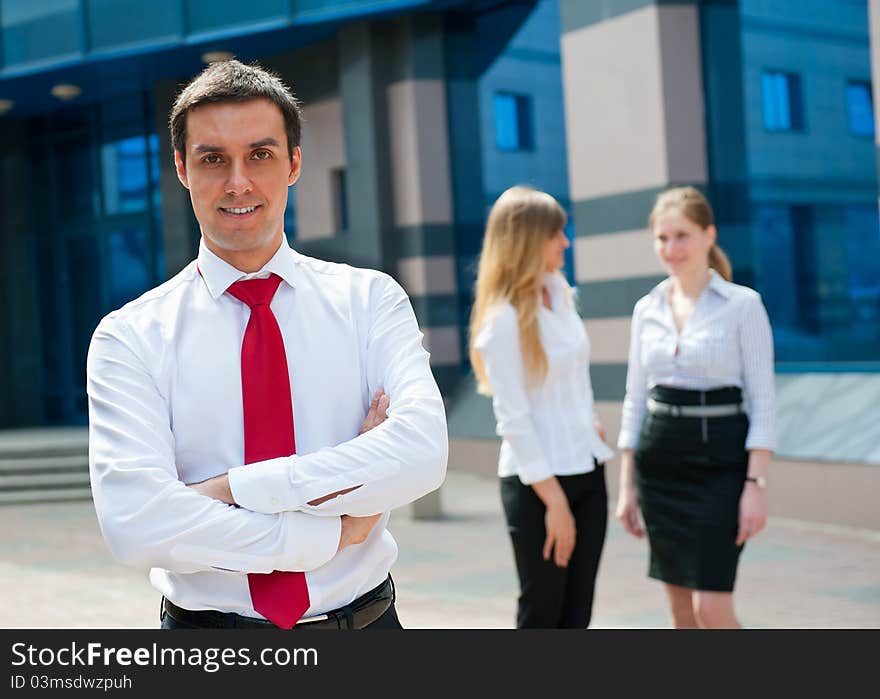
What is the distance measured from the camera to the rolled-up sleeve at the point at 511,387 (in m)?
3.92

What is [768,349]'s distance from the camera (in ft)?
13.5

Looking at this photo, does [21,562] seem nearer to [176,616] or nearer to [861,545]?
[861,545]

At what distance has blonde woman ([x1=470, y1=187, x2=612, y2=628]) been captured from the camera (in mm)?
3949

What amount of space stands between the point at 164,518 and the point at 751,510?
8.22ft

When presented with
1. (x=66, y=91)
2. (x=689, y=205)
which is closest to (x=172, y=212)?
(x=66, y=91)

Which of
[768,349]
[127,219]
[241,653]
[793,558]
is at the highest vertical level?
[127,219]

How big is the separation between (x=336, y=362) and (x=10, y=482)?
1107 cm

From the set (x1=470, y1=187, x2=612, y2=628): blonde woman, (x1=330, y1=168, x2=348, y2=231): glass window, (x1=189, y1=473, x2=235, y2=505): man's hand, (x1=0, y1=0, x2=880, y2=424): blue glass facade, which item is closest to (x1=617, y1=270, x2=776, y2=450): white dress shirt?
(x1=470, y1=187, x2=612, y2=628): blonde woman

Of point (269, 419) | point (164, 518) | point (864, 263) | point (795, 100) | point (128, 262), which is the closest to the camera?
point (164, 518)

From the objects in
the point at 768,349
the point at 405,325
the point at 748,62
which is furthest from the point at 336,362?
the point at 748,62

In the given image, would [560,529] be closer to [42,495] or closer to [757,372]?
[757,372]

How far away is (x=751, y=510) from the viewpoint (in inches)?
157

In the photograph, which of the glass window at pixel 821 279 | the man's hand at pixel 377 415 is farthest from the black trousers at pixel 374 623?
the glass window at pixel 821 279

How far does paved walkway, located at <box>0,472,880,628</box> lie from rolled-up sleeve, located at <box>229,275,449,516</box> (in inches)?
141
